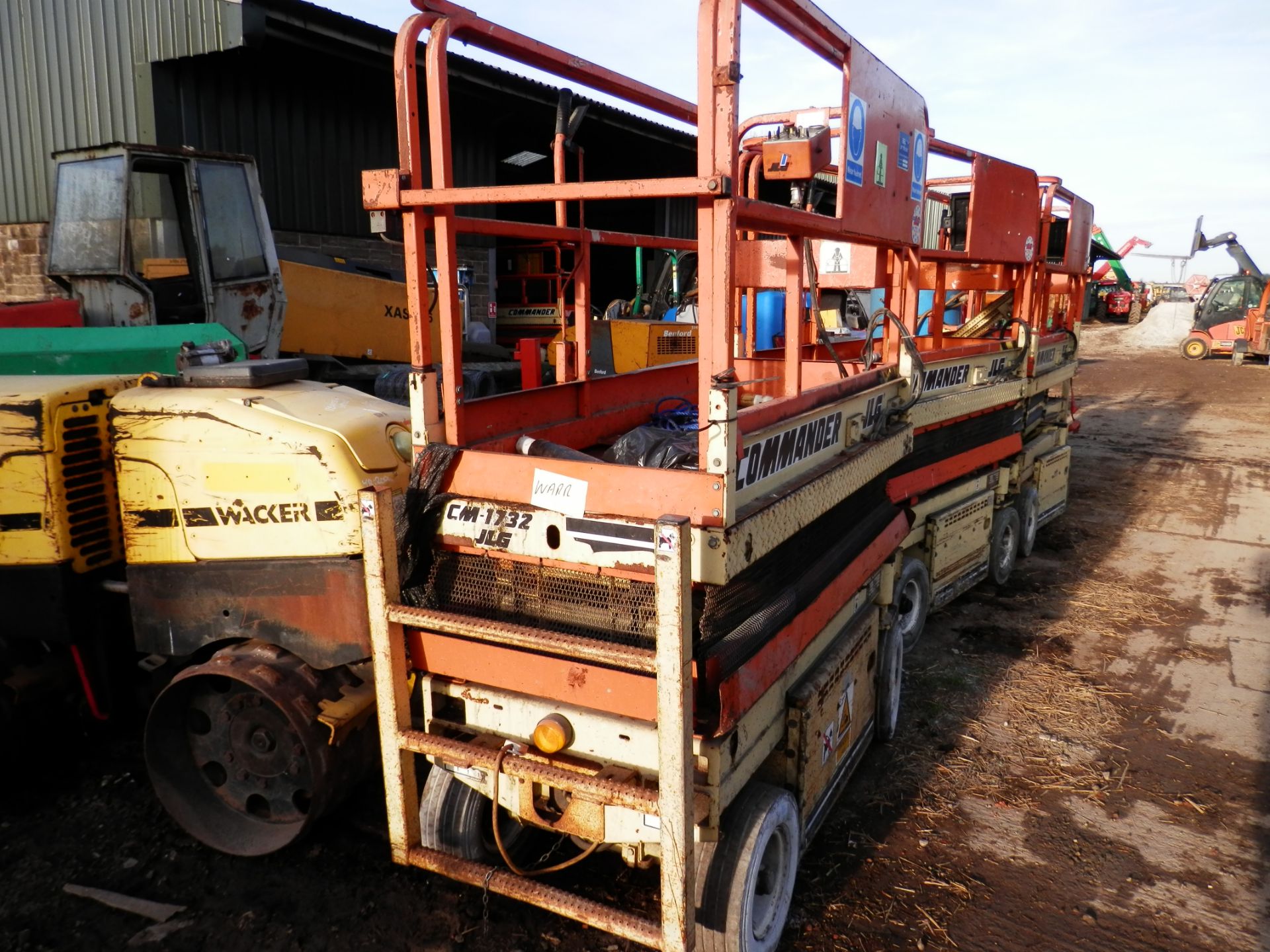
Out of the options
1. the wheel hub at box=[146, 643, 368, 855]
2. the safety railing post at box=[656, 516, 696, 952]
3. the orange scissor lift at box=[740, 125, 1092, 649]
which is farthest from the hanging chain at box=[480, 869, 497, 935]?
the orange scissor lift at box=[740, 125, 1092, 649]

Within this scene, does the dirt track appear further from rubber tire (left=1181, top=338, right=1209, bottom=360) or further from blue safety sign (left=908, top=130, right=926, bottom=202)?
rubber tire (left=1181, top=338, right=1209, bottom=360)

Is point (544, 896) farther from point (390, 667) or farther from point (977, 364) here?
point (977, 364)

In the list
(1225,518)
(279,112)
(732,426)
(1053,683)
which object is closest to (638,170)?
(279,112)

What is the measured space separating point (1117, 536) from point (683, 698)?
7.15 m

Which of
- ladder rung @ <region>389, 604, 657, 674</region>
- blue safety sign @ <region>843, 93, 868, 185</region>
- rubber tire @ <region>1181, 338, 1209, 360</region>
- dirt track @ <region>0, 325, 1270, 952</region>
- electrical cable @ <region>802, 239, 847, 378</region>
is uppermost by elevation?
blue safety sign @ <region>843, 93, 868, 185</region>

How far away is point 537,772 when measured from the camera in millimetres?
2426

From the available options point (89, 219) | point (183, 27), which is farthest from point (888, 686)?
point (183, 27)

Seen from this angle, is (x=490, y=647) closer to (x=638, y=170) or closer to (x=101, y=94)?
(x=101, y=94)

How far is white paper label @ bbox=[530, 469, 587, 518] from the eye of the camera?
8.35 ft

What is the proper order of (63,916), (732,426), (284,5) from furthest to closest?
(284,5) → (63,916) → (732,426)

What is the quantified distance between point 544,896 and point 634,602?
2.85 ft

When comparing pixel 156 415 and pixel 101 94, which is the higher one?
pixel 101 94

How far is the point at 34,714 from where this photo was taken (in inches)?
138

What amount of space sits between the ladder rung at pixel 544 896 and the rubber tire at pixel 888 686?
1.91m
